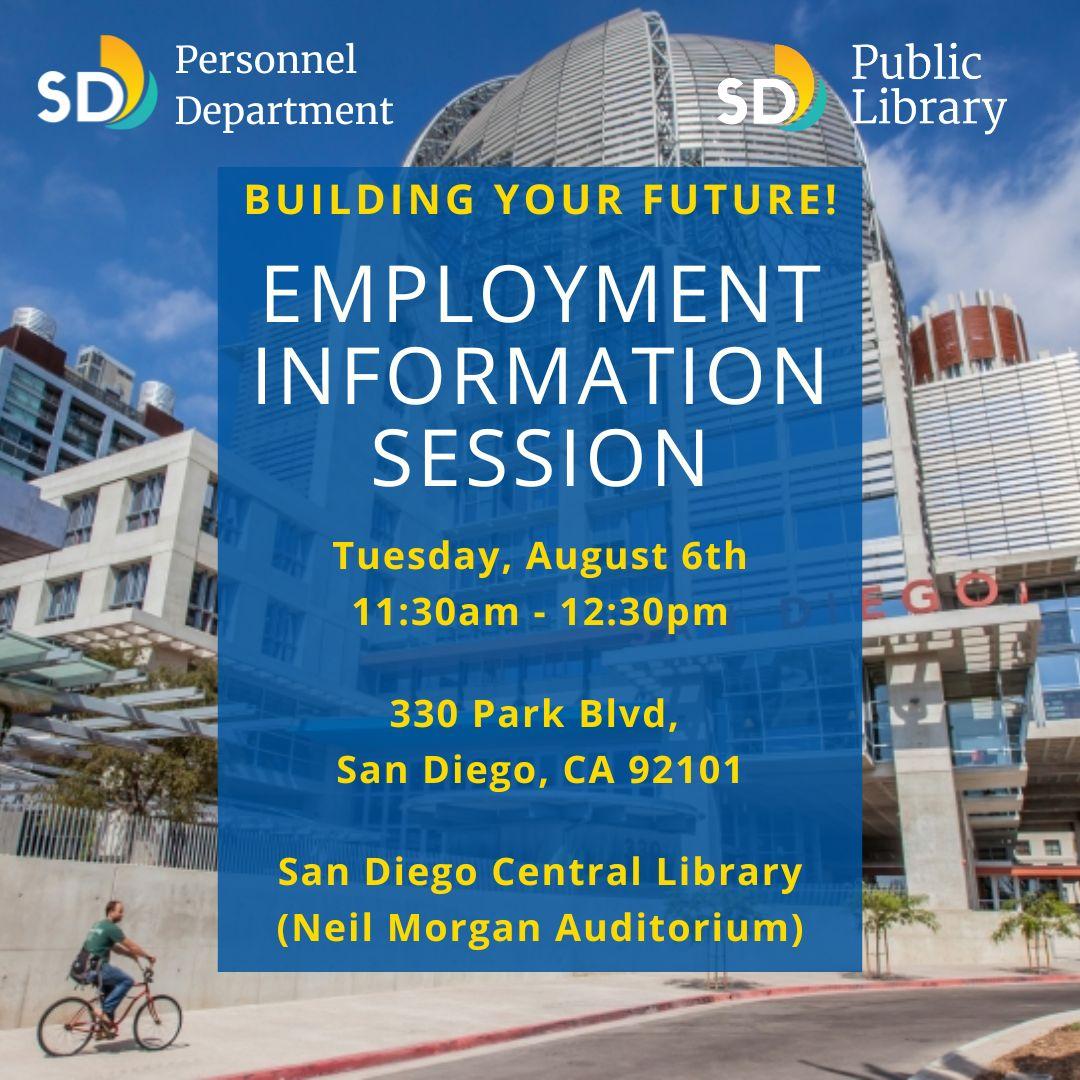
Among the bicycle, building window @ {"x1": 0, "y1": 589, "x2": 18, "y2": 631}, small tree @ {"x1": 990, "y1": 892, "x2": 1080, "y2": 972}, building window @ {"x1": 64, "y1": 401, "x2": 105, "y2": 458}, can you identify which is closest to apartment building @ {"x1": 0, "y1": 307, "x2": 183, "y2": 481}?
building window @ {"x1": 64, "y1": 401, "x2": 105, "y2": 458}

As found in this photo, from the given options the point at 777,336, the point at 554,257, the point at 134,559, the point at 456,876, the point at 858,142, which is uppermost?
the point at 858,142

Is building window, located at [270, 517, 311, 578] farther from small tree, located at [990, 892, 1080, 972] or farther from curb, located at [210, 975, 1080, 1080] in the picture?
small tree, located at [990, 892, 1080, 972]

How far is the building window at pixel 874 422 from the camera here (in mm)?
46531

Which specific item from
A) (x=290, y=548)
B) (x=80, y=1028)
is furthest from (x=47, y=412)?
(x=80, y=1028)

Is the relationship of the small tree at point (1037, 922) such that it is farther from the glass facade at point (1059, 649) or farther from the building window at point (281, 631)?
the building window at point (281, 631)

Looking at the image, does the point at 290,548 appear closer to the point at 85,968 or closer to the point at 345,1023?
the point at 345,1023

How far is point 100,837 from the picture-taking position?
14.1 m

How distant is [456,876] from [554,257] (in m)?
58.3

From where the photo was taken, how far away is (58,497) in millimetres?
42594

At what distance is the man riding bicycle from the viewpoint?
11.1 m

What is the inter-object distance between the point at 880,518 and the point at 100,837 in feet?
129

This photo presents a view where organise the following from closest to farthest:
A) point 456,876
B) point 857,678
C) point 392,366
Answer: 1. point 456,876
2. point 857,678
3. point 392,366

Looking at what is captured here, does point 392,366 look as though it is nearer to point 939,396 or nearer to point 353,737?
point 353,737

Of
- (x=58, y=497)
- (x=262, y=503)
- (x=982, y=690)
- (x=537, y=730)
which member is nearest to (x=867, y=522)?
(x=982, y=690)
